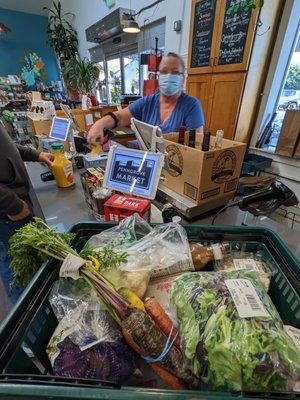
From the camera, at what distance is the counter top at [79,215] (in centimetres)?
94

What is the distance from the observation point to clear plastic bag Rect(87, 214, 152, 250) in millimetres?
605

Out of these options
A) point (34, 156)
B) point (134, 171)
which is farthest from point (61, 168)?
point (134, 171)

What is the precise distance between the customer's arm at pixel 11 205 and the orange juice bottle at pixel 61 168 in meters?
0.34

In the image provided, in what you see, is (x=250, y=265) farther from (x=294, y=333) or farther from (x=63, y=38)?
(x=63, y=38)

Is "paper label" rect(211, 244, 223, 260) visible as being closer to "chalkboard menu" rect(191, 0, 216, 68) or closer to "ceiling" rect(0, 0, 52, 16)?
"chalkboard menu" rect(191, 0, 216, 68)

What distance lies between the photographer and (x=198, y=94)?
2.88m

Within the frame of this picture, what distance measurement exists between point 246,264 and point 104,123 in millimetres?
1223

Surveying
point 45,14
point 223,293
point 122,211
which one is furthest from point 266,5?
point 45,14

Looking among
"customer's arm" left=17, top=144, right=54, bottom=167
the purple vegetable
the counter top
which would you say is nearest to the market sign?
the counter top

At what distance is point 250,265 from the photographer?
0.58 m

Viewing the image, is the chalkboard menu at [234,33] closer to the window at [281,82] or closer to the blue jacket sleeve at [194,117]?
the window at [281,82]

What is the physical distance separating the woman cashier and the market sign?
558mm

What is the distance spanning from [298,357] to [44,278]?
522mm

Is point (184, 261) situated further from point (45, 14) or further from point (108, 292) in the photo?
point (45, 14)
